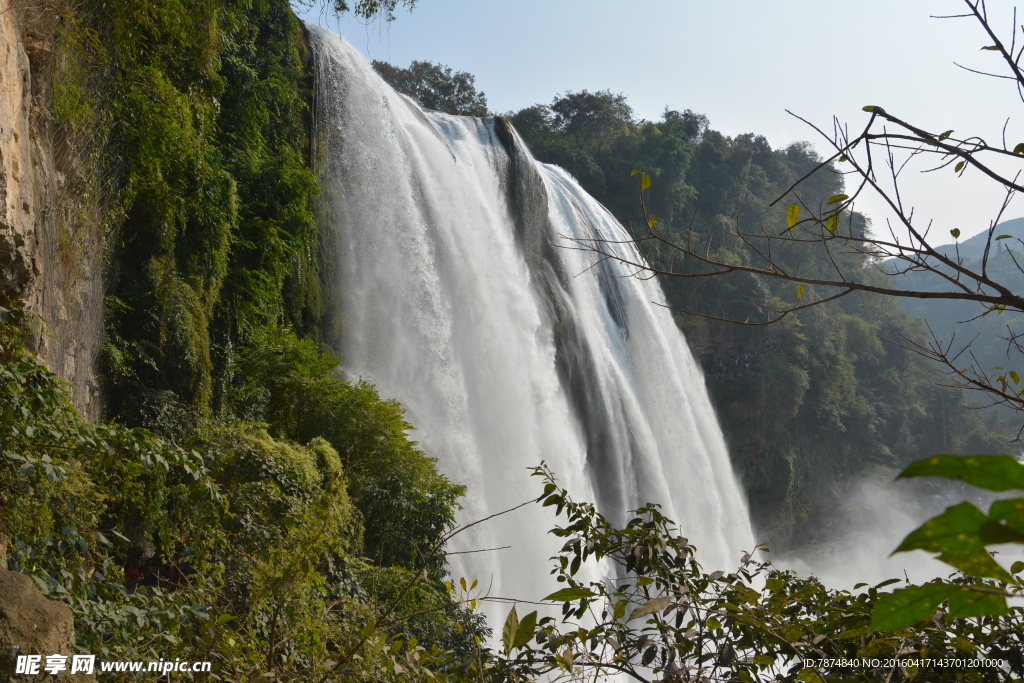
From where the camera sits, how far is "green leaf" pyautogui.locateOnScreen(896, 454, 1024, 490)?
1.48 ft

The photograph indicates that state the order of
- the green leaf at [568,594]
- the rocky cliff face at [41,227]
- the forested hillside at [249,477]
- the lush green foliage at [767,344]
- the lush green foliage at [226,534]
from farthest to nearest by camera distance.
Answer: the lush green foliage at [767,344] < the rocky cliff face at [41,227] < the lush green foliage at [226,534] < the forested hillside at [249,477] < the green leaf at [568,594]

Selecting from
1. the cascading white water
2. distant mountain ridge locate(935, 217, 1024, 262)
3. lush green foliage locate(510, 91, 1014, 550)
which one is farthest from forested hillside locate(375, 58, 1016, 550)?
the cascading white water

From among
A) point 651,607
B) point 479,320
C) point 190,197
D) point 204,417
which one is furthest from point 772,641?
point 479,320

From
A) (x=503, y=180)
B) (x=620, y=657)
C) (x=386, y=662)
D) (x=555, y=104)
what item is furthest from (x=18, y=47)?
(x=555, y=104)

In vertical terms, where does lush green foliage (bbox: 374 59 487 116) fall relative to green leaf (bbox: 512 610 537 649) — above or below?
above

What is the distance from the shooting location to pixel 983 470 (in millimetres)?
475

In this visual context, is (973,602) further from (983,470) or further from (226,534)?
(226,534)

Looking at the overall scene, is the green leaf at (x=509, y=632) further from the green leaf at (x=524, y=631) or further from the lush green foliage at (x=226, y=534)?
the lush green foliage at (x=226, y=534)

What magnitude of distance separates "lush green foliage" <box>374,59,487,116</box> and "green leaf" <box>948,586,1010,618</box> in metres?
29.0

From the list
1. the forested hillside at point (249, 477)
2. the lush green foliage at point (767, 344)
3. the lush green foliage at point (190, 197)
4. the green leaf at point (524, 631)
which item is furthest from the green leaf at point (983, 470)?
the lush green foliage at point (767, 344)

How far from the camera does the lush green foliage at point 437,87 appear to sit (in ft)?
92.2

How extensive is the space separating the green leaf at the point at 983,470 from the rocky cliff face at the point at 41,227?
4050 mm

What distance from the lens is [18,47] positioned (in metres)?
3.71

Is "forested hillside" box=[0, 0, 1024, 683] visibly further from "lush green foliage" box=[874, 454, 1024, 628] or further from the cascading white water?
the cascading white water
